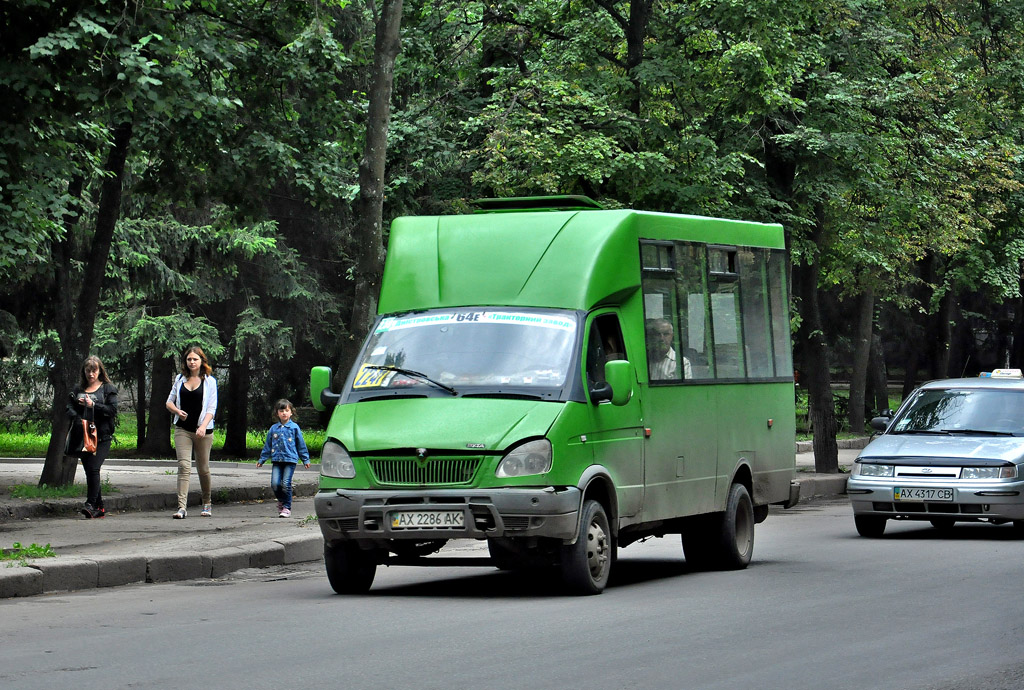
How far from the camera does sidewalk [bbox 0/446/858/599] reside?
475 inches

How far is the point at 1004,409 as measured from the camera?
55.1 ft

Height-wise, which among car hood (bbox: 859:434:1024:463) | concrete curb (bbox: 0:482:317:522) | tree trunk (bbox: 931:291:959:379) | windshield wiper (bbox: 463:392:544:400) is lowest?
concrete curb (bbox: 0:482:317:522)

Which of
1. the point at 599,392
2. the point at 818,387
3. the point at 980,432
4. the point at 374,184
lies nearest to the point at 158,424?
the point at 818,387

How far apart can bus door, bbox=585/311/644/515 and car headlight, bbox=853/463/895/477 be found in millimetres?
5273

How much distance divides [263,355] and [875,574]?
75.9 feet

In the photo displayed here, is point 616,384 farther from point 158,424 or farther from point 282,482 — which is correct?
point 158,424

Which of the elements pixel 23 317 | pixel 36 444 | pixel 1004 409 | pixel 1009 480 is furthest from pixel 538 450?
pixel 36 444

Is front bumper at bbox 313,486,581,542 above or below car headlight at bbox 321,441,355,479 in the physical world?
below

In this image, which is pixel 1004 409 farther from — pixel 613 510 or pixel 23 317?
pixel 23 317

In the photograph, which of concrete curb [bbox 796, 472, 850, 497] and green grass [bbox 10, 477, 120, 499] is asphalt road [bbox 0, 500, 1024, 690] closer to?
green grass [bbox 10, 477, 120, 499]

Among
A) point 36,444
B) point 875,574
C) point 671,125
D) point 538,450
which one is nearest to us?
point 538,450

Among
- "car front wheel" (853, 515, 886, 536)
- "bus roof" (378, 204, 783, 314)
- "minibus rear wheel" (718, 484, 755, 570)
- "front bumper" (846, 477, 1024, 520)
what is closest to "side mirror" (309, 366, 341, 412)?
"bus roof" (378, 204, 783, 314)

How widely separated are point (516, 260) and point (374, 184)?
541 centimetres

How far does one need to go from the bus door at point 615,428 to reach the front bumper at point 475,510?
0.61 metres
